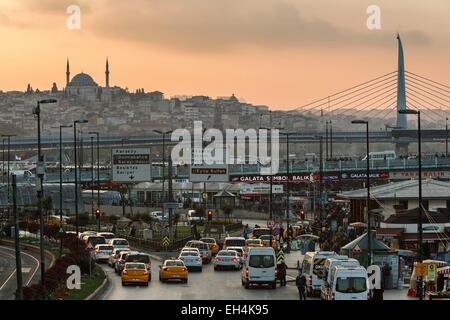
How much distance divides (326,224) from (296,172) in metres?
76.7

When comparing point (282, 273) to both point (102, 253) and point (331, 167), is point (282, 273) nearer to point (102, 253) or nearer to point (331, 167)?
point (102, 253)

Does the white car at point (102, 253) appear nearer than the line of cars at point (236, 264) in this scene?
No

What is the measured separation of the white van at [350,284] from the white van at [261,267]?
8648mm

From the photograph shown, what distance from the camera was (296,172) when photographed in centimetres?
15638

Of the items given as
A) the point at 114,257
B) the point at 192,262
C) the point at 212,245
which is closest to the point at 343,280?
the point at 192,262

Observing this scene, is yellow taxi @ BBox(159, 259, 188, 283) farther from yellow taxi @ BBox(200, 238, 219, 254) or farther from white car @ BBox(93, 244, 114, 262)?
yellow taxi @ BBox(200, 238, 219, 254)

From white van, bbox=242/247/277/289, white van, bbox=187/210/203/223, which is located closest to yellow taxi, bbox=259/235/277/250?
white van, bbox=242/247/277/289

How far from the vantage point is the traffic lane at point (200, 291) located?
136ft

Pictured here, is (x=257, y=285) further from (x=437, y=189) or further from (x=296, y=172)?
(x=296, y=172)

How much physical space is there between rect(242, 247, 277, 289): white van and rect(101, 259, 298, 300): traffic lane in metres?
0.30

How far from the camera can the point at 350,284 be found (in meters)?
37.0

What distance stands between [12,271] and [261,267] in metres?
15.0

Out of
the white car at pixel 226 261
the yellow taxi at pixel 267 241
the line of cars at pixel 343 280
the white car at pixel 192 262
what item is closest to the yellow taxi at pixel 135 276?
the line of cars at pixel 343 280

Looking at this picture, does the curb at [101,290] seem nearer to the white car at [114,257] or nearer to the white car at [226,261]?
the white car at [114,257]
